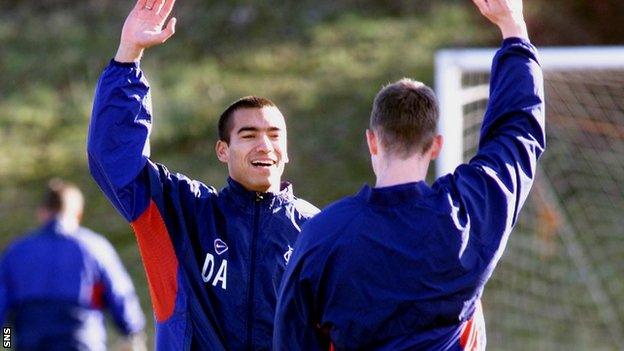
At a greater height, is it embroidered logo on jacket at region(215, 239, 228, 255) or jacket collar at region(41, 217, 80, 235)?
embroidered logo on jacket at region(215, 239, 228, 255)

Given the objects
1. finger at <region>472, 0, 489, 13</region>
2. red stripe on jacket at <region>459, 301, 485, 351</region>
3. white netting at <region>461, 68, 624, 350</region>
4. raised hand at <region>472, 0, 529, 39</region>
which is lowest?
white netting at <region>461, 68, 624, 350</region>

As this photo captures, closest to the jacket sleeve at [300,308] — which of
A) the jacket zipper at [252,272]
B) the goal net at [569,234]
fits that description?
the jacket zipper at [252,272]

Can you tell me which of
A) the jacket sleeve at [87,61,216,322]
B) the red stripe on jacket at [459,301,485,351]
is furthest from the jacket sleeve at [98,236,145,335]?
the red stripe on jacket at [459,301,485,351]

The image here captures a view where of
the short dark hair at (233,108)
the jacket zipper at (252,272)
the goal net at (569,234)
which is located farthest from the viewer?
the goal net at (569,234)

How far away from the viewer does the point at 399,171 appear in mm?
3377

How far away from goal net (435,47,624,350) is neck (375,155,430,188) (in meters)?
6.93

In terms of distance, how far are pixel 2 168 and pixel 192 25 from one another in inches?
150

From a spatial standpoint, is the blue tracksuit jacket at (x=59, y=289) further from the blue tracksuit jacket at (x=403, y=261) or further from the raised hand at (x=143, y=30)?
the blue tracksuit jacket at (x=403, y=261)

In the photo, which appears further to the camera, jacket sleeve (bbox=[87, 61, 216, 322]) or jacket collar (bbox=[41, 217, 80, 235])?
jacket collar (bbox=[41, 217, 80, 235])

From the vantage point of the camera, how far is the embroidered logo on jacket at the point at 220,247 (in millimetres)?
4250

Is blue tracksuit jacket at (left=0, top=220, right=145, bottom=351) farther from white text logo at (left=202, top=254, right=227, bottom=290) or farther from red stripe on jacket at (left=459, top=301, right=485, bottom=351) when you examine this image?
red stripe on jacket at (left=459, top=301, right=485, bottom=351)

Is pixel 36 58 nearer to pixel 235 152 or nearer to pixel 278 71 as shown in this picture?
pixel 278 71

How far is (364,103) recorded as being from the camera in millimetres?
15453

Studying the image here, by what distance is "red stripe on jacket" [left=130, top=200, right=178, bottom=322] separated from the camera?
13.8 ft
